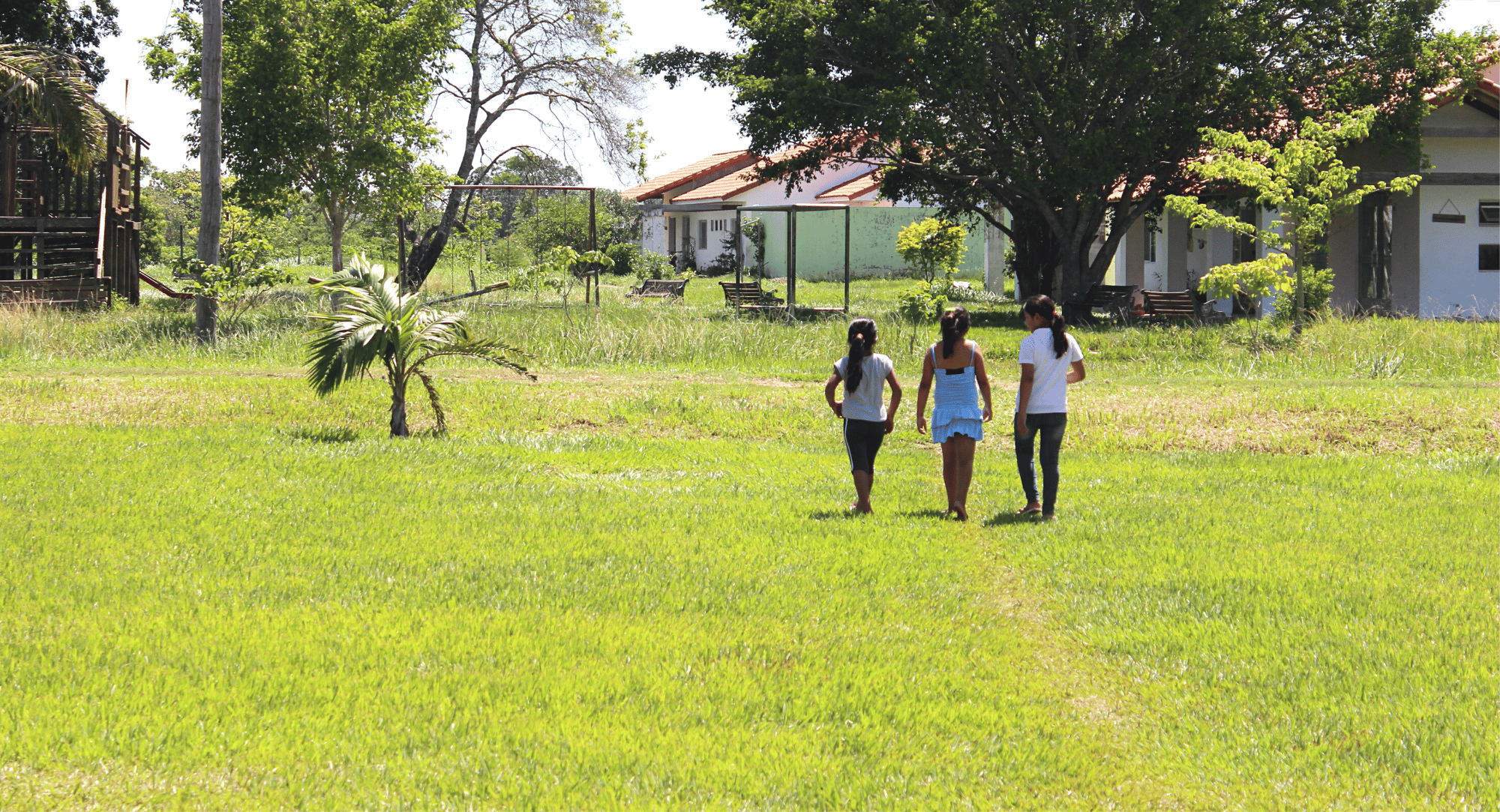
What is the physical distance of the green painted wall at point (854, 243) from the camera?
1839 inches

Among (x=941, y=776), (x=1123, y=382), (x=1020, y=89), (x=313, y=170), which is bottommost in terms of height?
(x=941, y=776)

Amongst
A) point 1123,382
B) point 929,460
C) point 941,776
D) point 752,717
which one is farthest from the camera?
point 1123,382

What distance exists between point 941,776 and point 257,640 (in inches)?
118

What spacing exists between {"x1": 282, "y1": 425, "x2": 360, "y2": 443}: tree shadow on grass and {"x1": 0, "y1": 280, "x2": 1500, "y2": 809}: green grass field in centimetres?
6

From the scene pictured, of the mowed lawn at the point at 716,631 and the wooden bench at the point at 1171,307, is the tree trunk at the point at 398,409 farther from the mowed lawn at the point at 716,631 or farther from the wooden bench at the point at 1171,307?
the wooden bench at the point at 1171,307

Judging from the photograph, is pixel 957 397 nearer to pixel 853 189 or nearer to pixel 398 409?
pixel 398 409

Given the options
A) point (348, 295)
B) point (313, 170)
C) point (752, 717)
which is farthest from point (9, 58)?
point (752, 717)

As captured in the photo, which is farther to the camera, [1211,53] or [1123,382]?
[1211,53]

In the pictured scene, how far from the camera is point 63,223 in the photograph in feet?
75.5

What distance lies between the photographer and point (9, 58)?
2000 cm

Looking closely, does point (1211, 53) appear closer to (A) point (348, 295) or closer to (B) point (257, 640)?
(A) point (348, 295)

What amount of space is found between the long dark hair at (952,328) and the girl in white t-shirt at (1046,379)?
16.7 inches

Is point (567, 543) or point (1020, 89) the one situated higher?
point (1020, 89)

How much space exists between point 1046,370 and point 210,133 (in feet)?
45.6
